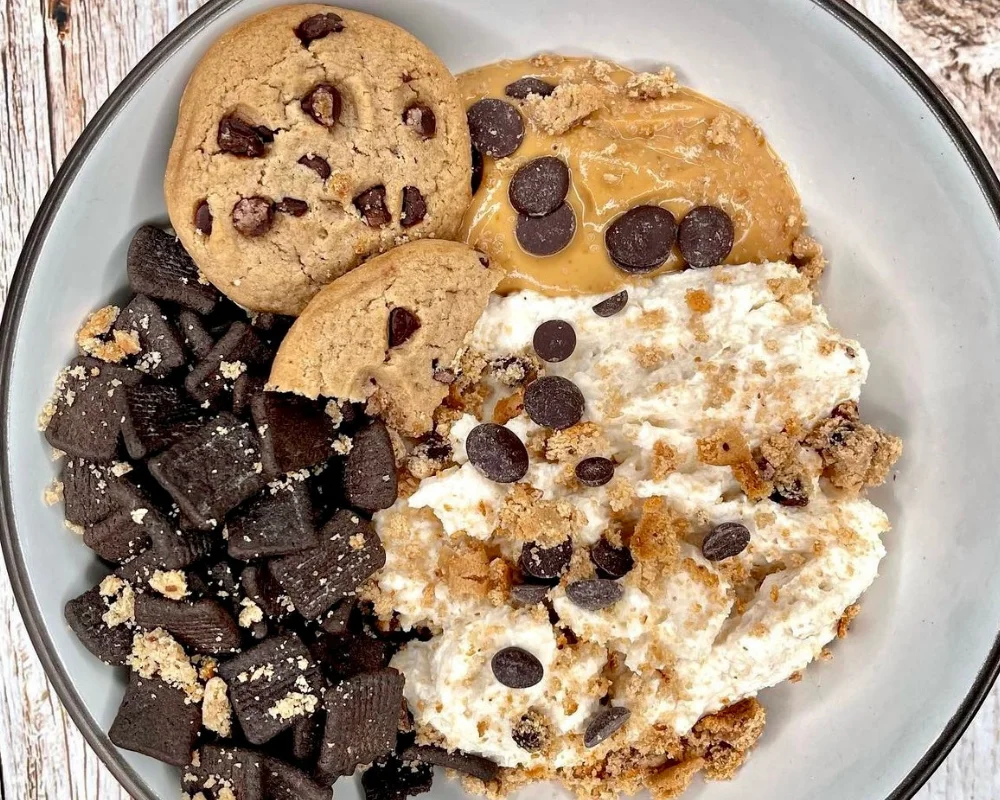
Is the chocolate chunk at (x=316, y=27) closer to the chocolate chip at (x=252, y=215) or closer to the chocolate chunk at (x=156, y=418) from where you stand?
the chocolate chip at (x=252, y=215)

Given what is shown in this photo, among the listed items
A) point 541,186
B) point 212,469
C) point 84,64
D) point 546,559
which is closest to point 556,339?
point 541,186

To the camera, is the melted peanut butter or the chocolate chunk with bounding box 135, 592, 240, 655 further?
the melted peanut butter

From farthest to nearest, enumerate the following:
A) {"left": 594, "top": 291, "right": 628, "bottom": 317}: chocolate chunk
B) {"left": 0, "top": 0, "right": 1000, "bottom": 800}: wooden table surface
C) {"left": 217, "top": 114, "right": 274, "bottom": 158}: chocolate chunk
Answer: {"left": 0, "top": 0, "right": 1000, "bottom": 800}: wooden table surface, {"left": 594, "top": 291, "right": 628, "bottom": 317}: chocolate chunk, {"left": 217, "top": 114, "right": 274, "bottom": 158}: chocolate chunk

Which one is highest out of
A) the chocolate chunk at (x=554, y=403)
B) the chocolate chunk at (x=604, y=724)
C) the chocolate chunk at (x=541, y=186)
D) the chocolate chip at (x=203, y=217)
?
the chocolate chunk at (x=541, y=186)

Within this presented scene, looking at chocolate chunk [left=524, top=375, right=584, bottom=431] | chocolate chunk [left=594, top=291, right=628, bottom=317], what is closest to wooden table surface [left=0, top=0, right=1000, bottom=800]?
chocolate chunk [left=594, top=291, right=628, bottom=317]

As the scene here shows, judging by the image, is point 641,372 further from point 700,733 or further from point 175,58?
point 175,58

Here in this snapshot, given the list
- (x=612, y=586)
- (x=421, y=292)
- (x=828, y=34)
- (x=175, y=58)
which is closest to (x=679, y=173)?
(x=828, y=34)

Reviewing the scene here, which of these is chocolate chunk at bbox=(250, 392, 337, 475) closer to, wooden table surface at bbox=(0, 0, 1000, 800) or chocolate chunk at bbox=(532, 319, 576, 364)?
chocolate chunk at bbox=(532, 319, 576, 364)

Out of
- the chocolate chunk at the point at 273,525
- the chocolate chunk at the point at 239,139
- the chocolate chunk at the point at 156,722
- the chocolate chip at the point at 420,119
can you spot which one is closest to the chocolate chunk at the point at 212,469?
the chocolate chunk at the point at 273,525
